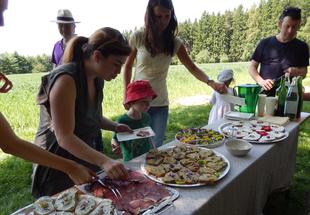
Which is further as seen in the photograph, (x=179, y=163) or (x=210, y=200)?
(x=179, y=163)

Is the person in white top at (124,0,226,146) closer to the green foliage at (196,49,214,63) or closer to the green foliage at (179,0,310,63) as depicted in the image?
the green foliage at (179,0,310,63)

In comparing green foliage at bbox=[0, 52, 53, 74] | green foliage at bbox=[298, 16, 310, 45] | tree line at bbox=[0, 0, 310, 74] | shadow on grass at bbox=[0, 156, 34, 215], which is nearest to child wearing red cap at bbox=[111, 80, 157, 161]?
shadow on grass at bbox=[0, 156, 34, 215]

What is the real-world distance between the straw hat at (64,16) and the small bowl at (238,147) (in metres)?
2.90

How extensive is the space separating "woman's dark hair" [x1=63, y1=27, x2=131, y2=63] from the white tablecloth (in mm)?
591

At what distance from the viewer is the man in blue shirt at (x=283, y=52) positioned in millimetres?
2897

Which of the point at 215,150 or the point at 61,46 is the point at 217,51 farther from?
the point at 215,150

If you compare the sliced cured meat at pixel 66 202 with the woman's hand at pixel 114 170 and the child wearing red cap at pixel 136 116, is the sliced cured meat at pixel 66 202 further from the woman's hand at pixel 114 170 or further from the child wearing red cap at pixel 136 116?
the child wearing red cap at pixel 136 116

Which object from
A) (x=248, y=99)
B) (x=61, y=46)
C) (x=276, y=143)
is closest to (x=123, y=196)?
(x=276, y=143)

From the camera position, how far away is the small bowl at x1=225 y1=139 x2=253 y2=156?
160cm

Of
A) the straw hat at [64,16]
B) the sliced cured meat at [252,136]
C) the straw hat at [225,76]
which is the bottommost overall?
the sliced cured meat at [252,136]

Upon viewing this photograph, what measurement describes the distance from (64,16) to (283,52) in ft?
9.18

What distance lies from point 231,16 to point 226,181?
20013 millimetres

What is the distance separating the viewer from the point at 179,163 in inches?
57.8

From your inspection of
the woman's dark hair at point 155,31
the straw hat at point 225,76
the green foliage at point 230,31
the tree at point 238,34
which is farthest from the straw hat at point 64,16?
Result: the tree at point 238,34
